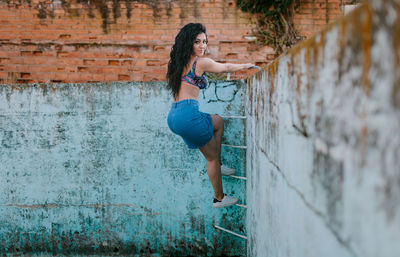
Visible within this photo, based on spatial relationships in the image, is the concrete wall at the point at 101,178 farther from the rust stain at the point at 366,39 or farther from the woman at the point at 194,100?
the rust stain at the point at 366,39

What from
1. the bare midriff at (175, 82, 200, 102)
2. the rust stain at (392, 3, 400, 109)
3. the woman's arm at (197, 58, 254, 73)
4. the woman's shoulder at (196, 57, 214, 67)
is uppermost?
the woman's shoulder at (196, 57, 214, 67)

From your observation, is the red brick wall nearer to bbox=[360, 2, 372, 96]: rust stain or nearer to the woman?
the woman

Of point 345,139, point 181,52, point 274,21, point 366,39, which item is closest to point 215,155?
point 181,52

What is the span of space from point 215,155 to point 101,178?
46.7 inches

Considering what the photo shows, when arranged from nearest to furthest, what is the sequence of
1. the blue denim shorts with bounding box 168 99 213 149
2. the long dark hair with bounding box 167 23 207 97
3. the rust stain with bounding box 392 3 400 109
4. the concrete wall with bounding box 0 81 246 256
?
the rust stain with bounding box 392 3 400 109 → the blue denim shorts with bounding box 168 99 213 149 → the long dark hair with bounding box 167 23 207 97 → the concrete wall with bounding box 0 81 246 256

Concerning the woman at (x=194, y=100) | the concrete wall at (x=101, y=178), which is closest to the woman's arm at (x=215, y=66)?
the woman at (x=194, y=100)

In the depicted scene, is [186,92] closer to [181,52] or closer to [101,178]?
[181,52]

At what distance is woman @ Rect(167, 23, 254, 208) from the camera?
7.70 ft

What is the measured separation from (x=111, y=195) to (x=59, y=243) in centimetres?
71

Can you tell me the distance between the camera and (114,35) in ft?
17.4

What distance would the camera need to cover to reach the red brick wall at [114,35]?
5.25 meters

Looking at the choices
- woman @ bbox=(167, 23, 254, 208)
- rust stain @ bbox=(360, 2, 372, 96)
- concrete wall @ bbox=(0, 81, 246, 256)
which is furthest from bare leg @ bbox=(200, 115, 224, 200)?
rust stain @ bbox=(360, 2, 372, 96)

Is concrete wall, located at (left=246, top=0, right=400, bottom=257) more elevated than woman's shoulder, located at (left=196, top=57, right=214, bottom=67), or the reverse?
woman's shoulder, located at (left=196, top=57, right=214, bottom=67)

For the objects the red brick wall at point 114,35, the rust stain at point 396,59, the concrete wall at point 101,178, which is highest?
the red brick wall at point 114,35
